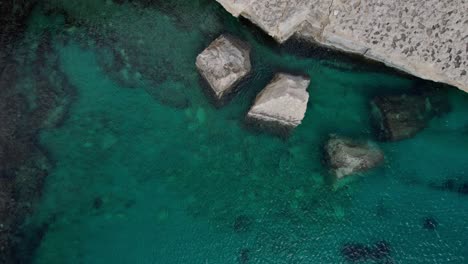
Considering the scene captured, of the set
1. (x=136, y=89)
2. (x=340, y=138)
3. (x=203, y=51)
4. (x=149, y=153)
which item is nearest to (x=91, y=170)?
(x=149, y=153)

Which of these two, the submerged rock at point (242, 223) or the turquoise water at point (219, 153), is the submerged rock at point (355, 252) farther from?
the submerged rock at point (242, 223)

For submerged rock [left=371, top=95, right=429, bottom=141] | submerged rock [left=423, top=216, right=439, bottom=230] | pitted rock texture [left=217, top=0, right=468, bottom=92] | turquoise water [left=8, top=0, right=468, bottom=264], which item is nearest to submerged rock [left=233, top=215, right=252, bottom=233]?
turquoise water [left=8, top=0, right=468, bottom=264]

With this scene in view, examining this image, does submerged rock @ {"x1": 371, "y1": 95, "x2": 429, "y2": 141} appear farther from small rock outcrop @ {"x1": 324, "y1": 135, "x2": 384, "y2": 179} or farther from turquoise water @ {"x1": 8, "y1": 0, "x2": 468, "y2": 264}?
small rock outcrop @ {"x1": 324, "y1": 135, "x2": 384, "y2": 179}

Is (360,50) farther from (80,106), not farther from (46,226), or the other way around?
(46,226)

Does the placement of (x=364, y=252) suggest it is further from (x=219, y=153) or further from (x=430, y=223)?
(x=219, y=153)

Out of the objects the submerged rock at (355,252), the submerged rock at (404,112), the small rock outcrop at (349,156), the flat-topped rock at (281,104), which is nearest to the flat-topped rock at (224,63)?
the flat-topped rock at (281,104)
